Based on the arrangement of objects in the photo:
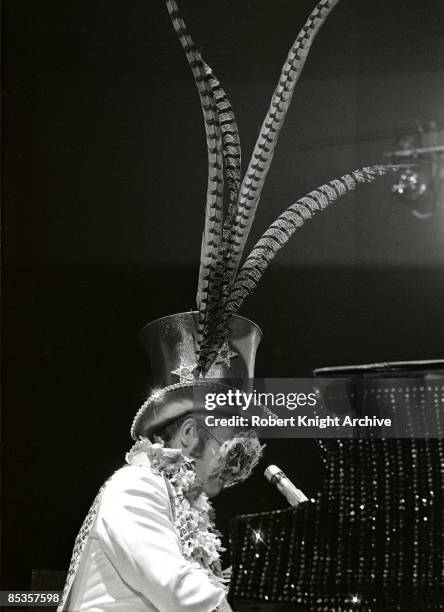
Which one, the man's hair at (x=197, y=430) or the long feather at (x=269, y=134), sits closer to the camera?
the man's hair at (x=197, y=430)

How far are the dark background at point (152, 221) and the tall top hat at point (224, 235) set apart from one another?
0.03m

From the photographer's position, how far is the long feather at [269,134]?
2.21 meters

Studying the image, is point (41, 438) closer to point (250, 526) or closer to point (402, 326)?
point (250, 526)

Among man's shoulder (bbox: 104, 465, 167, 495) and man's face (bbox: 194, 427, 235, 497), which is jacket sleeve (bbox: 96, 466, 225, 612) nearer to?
man's shoulder (bbox: 104, 465, 167, 495)

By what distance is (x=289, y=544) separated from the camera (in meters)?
1.61

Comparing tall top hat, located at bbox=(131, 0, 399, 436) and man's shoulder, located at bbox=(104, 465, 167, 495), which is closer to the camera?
man's shoulder, located at bbox=(104, 465, 167, 495)

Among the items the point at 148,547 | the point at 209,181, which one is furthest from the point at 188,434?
the point at 209,181

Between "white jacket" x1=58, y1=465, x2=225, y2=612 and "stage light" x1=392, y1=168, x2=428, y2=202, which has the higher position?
"stage light" x1=392, y1=168, x2=428, y2=202

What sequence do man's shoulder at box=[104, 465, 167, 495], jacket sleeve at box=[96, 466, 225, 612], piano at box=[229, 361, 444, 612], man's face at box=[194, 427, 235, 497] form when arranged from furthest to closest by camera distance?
man's face at box=[194, 427, 235, 497], man's shoulder at box=[104, 465, 167, 495], jacket sleeve at box=[96, 466, 225, 612], piano at box=[229, 361, 444, 612]

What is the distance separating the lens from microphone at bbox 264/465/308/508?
6.71ft

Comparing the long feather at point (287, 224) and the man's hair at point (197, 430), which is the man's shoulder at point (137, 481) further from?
the long feather at point (287, 224)

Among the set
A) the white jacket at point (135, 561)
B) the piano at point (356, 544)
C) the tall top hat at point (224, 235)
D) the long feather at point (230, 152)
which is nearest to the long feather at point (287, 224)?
the tall top hat at point (224, 235)

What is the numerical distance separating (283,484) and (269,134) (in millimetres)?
924

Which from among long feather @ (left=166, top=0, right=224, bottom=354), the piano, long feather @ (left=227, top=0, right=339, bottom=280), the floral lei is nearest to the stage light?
long feather @ (left=227, top=0, right=339, bottom=280)
